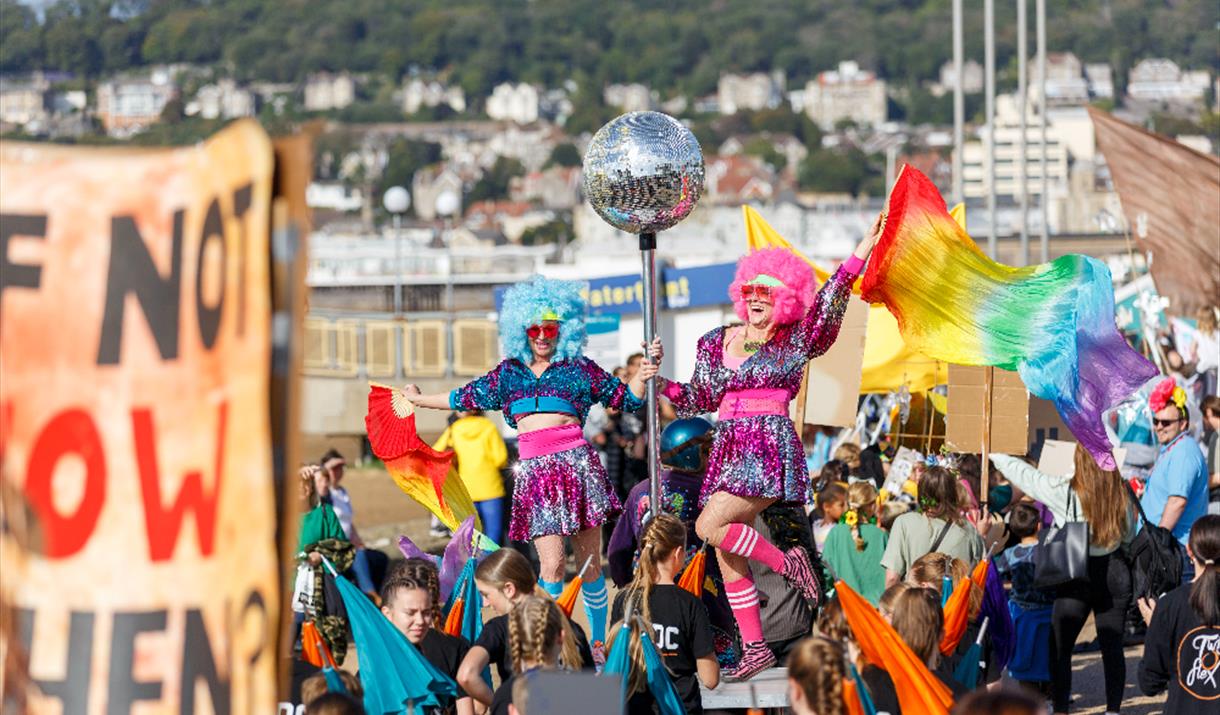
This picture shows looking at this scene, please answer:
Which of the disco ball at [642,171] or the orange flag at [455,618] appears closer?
A: the orange flag at [455,618]

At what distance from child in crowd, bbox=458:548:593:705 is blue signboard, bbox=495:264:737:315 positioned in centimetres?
1404

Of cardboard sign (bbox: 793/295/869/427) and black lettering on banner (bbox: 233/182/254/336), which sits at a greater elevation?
black lettering on banner (bbox: 233/182/254/336)

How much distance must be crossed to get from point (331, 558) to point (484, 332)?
22418mm

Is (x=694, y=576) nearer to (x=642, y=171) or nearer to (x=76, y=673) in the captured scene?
(x=642, y=171)

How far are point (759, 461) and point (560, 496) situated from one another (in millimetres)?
831

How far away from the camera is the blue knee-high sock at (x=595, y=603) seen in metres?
8.22

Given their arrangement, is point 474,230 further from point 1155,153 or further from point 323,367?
point 1155,153

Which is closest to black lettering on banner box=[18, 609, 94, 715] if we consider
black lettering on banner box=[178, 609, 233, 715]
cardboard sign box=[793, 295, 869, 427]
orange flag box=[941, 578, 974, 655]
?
black lettering on banner box=[178, 609, 233, 715]

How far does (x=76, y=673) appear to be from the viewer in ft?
13.2

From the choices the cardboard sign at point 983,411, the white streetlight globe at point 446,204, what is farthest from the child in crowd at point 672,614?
the white streetlight globe at point 446,204

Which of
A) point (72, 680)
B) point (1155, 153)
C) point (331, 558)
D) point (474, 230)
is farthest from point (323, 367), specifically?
point (474, 230)

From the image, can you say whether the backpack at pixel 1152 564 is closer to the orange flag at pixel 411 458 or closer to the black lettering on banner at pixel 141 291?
the orange flag at pixel 411 458

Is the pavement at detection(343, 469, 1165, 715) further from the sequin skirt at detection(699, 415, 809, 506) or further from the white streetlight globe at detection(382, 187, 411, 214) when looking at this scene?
the white streetlight globe at detection(382, 187, 411, 214)

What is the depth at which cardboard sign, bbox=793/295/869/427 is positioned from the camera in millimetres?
10125
